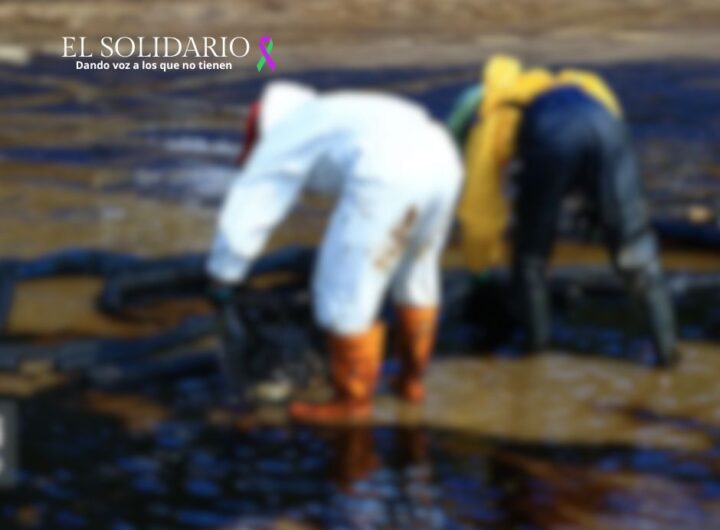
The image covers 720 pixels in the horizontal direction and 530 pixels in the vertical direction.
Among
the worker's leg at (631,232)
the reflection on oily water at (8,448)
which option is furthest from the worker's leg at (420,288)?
the reflection on oily water at (8,448)

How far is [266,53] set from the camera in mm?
15195

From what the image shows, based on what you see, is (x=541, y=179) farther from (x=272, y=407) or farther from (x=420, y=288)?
(x=272, y=407)

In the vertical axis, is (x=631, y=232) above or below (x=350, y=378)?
above

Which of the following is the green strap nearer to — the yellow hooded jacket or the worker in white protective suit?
the yellow hooded jacket

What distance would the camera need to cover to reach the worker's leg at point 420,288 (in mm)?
4922

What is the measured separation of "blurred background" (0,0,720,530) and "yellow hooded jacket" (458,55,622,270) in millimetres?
683

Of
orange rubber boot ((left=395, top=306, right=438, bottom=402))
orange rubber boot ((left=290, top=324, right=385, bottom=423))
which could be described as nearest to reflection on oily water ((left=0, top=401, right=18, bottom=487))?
orange rubber boot ((left=290, top=324, right=385, bottom=423))

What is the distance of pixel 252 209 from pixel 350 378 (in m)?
0.76

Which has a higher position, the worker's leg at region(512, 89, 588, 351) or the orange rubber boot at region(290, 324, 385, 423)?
the worker's leg at region(512, 89, 588, 351)

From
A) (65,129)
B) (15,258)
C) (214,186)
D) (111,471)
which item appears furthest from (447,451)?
(65,129)

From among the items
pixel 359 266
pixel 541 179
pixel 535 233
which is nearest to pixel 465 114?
pixel 541 179

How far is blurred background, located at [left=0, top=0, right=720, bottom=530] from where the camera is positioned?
15.2 ft

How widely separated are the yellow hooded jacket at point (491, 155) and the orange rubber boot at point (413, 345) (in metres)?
0.38

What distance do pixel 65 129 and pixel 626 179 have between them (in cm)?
739
